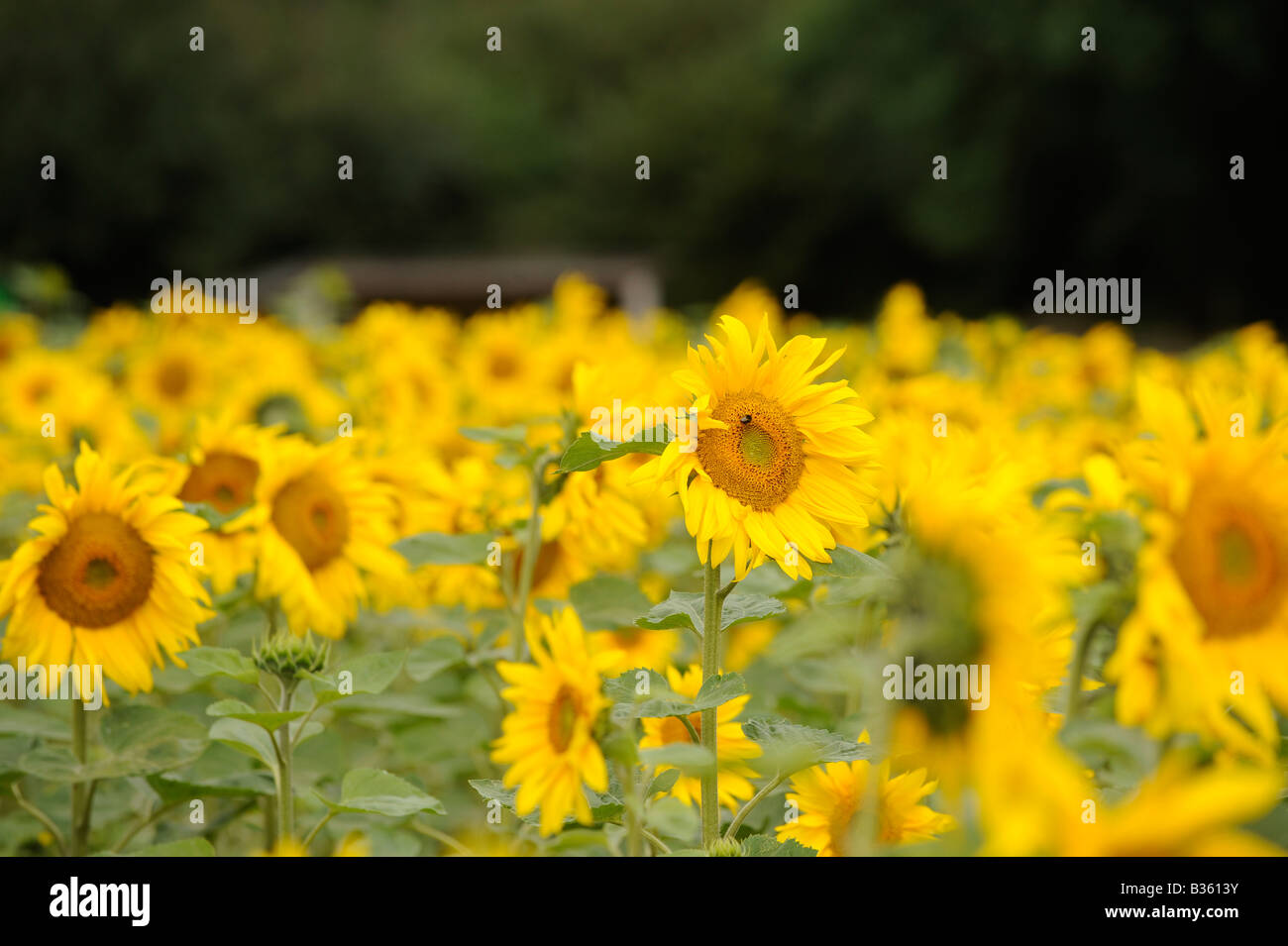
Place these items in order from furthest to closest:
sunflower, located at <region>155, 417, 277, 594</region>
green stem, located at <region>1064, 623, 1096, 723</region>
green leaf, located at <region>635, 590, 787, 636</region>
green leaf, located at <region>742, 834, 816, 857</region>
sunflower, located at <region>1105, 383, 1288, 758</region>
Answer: sunflower, located at <region>155, 417, 277, 594</region> → green leaf, located at <region>635, 590, 787, 636</region> → green leaf, located at <region>742, 834, 816, 857</region> → green stem, located at <region>1064, 623, 1096, 723</region> → sunflower, located at <region>1105, 383, 1288, 758</region>

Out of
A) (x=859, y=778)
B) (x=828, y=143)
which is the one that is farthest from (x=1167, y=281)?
(x=859, y=778)

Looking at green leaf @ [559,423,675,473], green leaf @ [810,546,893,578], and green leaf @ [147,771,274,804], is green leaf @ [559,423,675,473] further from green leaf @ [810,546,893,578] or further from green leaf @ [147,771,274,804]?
green leaf @ [147,771,274,804]

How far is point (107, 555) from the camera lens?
173cm

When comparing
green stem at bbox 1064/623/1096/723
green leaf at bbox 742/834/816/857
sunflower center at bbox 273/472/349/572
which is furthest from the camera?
sunflower center at bbox 273/472/349/572

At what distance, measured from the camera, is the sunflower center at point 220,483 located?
220 cm

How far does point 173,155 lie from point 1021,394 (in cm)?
2308

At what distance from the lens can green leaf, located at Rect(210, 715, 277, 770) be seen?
150 centimetres

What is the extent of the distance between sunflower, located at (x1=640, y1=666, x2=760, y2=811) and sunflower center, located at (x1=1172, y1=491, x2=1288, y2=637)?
529mm

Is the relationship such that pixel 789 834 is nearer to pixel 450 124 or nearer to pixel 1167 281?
pixel 1167 281

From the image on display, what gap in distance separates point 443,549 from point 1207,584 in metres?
1.21

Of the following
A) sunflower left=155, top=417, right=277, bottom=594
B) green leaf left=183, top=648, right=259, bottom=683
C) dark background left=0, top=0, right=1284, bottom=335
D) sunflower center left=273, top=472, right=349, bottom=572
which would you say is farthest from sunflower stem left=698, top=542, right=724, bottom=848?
dark background left=0, top=0, right=1284, bottom=335

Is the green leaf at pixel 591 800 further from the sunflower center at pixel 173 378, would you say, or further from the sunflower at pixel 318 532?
the sunflower center at pixel 173 378

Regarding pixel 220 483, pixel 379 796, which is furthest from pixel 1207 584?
pixel 220 483

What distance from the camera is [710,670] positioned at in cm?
128
